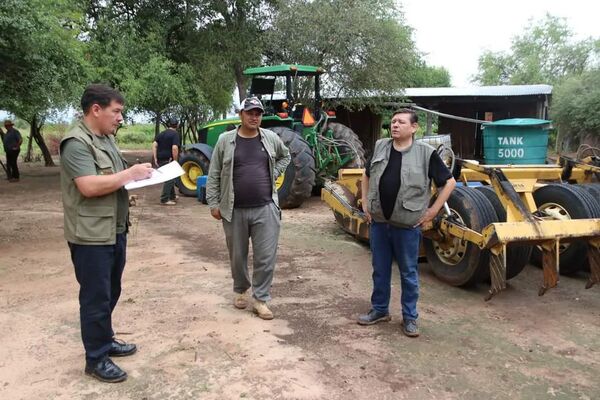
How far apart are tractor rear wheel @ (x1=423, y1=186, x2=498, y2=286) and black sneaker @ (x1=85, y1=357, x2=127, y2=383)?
292 centimetres

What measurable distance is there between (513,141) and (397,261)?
187 inches

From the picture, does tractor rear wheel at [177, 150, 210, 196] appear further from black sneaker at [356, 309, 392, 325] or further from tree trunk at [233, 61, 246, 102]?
black sneaker at [356, 309, 392, 325]

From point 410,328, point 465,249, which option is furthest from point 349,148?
point 410,328

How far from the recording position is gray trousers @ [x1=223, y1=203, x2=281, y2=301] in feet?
12.7

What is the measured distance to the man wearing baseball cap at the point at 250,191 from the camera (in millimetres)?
3807

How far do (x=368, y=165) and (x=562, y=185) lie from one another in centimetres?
239

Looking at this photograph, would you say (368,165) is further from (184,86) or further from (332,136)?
(184,86)

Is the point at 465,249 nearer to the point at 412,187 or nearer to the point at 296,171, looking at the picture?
the point at 412,187

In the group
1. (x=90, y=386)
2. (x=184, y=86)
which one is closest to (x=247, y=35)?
(x=184, y=86)

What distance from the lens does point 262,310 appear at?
3934mm

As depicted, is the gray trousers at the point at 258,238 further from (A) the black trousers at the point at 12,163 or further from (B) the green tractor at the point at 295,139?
(A) the black trousers at the point at 12,163

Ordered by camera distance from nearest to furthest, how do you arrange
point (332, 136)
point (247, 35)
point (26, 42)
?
point (26, 42) < point (332, 136) < point (247, 35)

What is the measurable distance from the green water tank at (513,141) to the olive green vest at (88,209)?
618 cm

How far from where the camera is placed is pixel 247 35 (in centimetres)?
1402
